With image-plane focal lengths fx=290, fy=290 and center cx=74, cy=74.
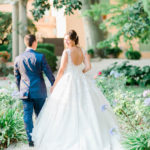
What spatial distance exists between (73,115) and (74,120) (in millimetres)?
74

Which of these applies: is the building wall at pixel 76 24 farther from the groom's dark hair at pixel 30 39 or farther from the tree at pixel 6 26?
the groom's dark hair at pixel 30 39

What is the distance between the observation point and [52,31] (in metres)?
26.5

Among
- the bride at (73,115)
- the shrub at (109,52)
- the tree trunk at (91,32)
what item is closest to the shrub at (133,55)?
the shrub at (109,52)

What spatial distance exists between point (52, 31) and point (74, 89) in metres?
22.8

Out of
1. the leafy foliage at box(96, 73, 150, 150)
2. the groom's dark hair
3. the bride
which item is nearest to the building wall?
the leafy foliage at box(96, 73, 150, 150)

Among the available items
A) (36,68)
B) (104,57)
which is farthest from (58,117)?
(104,57)

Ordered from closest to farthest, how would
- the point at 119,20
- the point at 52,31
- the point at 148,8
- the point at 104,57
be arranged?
the point at 148,8 < the point at 119,20 < the point at 104,57 < the point at 52,31

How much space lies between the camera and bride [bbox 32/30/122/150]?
392cm

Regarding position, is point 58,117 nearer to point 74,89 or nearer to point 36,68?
point 74,89

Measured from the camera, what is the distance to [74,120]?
13.2ft

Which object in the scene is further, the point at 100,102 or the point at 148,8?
the point at 148,8

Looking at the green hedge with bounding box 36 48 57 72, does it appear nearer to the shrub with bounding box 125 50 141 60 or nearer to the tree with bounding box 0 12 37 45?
the tree with bounding box 0 12 37 45

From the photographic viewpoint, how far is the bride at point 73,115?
3.92 m

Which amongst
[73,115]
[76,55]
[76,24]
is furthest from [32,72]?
[76,24]
